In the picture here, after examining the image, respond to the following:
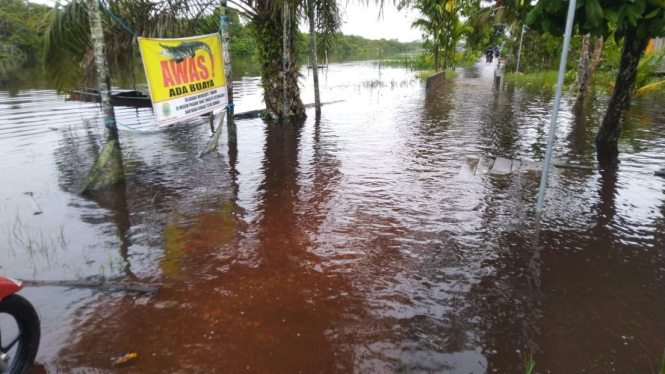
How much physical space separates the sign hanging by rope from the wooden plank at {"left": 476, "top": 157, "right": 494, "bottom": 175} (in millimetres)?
5003

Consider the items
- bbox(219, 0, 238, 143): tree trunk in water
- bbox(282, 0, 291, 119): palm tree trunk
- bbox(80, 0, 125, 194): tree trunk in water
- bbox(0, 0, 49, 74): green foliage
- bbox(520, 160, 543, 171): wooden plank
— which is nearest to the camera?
bbox(80, 0, 125, 194): tree trunk in water

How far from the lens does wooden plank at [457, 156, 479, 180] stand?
6.66 metres

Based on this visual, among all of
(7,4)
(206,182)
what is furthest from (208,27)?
(7,4)

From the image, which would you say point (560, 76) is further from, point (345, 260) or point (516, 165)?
point (516, 165)

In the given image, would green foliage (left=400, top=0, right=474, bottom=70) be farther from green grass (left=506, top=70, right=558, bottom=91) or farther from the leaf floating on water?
the leaf floating on water

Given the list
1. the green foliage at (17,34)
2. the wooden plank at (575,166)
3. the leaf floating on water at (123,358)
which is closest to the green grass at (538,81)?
the wooden plank at (575,166)

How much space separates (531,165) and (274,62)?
7.24m

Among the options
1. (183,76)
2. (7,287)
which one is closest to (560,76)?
(7,287)

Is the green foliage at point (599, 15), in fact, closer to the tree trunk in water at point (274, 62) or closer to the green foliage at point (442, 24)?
the tree trunk in water at point (274, 62)

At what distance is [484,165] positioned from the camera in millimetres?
7250

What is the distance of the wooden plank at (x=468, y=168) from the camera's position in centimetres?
666

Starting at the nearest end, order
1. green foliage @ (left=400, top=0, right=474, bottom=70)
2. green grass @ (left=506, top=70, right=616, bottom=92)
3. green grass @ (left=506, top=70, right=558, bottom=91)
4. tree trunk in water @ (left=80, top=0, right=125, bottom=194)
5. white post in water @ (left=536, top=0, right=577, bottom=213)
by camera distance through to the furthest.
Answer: white post in water @ (left=536, top=0, right=577, bottom=213) → tree trunk in water @ (left=80, top=0, right=125, bottom=194) → green grass @ (left=506, top=70, right=616, bottom=92) → green grass @ (left=506, top=70, right=558, bottom=91) → green foliage @ (left=400, top=0, right=474, bottom=70)

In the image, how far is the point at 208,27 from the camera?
33.1 feet

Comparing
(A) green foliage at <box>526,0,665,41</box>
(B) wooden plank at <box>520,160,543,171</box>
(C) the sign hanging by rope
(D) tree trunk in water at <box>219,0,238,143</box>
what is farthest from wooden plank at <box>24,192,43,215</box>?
(B) wooden plank at <box>520,160,543,171</box>
